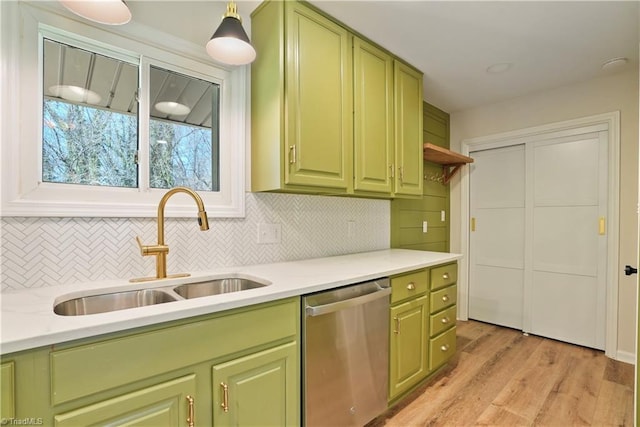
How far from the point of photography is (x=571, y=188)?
2.73 metres

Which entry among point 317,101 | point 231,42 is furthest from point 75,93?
point 317,101

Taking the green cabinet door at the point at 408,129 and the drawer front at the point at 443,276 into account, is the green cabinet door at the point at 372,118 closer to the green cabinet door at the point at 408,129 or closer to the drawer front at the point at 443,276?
the green cabinet door at the point at 408,129

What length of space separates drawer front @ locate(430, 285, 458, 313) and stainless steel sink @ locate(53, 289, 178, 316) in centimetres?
160

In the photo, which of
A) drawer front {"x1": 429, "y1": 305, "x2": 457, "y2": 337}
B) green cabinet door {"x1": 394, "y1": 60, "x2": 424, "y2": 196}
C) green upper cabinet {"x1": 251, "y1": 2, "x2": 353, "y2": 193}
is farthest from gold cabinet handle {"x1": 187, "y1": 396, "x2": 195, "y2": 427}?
green cabinet door {"x1": 394, "y1": 60, "x2": 424, "y2": 196}

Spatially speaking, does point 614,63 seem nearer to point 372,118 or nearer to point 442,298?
point 372,118

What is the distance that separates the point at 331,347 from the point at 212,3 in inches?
73.6

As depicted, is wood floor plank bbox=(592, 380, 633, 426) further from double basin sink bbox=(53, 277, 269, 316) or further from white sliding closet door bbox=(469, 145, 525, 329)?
double basin sink bbox=(53, 277, 269, 316)

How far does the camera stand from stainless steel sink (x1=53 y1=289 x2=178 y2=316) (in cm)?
117

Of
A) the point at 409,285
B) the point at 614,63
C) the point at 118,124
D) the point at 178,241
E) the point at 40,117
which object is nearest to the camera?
the point at 40,117

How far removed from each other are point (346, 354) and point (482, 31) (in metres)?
2.10

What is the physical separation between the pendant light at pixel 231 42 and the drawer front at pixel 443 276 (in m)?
1.70

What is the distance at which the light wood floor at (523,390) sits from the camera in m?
1.76

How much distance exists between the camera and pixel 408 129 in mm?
2381

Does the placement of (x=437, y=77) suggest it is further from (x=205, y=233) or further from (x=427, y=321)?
(x=205, y=233)
